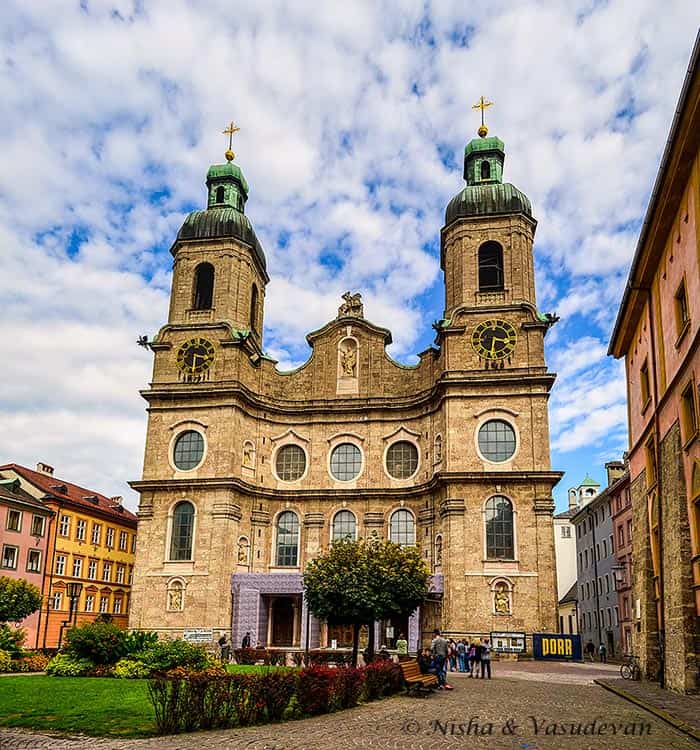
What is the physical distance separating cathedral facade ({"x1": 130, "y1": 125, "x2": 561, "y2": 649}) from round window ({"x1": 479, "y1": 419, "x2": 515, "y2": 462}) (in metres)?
0.11

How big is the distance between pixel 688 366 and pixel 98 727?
15176 millimetres

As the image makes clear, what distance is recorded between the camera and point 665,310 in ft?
72.1

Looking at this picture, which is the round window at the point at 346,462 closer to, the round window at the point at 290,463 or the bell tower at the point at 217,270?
the round window at the point at 290,463

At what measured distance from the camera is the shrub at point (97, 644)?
78.6 ft

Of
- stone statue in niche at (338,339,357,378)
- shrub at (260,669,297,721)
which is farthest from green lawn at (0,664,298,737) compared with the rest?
stone statue in niche at (338,339,357,378)

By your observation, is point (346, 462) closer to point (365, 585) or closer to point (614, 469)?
point (365, 585)

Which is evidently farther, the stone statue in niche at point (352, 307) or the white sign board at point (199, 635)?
the stone statue in niche at point (352, 307)

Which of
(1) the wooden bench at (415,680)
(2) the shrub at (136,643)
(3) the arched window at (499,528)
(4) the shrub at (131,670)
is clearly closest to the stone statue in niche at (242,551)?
(3) the arched window at (499,528)

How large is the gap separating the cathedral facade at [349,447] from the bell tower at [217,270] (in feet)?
0.46

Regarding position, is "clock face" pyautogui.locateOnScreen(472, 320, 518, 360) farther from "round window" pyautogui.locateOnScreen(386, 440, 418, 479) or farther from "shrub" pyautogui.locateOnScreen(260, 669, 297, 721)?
"shrub" pyautogui.locateOnScreen(260, 669, 297, 721)

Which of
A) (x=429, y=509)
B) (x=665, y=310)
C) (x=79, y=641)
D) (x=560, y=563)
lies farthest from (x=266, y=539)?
(x=560, y=563)

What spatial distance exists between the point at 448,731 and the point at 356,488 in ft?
108

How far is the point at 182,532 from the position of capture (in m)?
44.6

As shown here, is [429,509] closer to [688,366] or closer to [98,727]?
[688,366]
